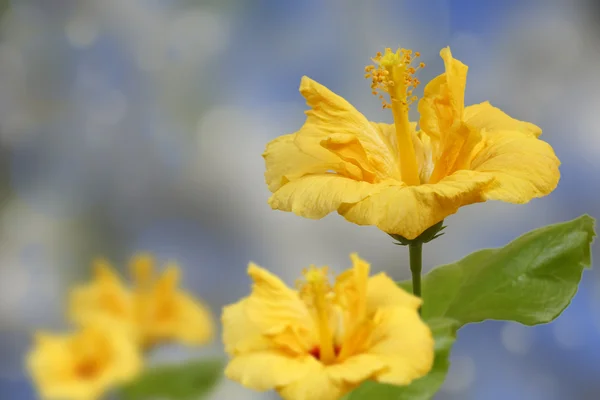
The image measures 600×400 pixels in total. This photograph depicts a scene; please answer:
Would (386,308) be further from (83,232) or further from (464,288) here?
(83,232)

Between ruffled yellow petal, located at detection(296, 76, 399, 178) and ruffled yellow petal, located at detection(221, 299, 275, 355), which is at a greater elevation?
ruffled yellow petal, located at detection(296, 76, 399, 178)

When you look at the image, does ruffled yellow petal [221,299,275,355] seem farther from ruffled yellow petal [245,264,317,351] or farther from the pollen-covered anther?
the pollen-covered anther

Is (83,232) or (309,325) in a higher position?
(83,232)

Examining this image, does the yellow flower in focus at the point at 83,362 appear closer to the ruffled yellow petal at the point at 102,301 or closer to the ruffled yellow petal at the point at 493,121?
the ruffled yellow petal at the point at 102,301

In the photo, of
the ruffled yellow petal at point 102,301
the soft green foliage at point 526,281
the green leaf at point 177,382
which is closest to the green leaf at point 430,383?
the soft green foliage at point 526,281

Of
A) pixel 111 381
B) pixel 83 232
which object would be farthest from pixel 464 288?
pixel 83 232

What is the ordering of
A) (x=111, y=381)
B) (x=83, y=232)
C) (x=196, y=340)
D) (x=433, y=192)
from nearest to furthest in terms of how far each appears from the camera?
(x=433, y=192) → (x=111, y=381) → (x=196, y=340) → (x=83, y=232)

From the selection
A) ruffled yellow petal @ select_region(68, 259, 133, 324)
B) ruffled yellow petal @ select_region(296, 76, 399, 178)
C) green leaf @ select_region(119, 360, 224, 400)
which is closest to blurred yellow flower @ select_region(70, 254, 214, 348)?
ruffled yellow petal @ select_region(68, 259, 133, 324)
